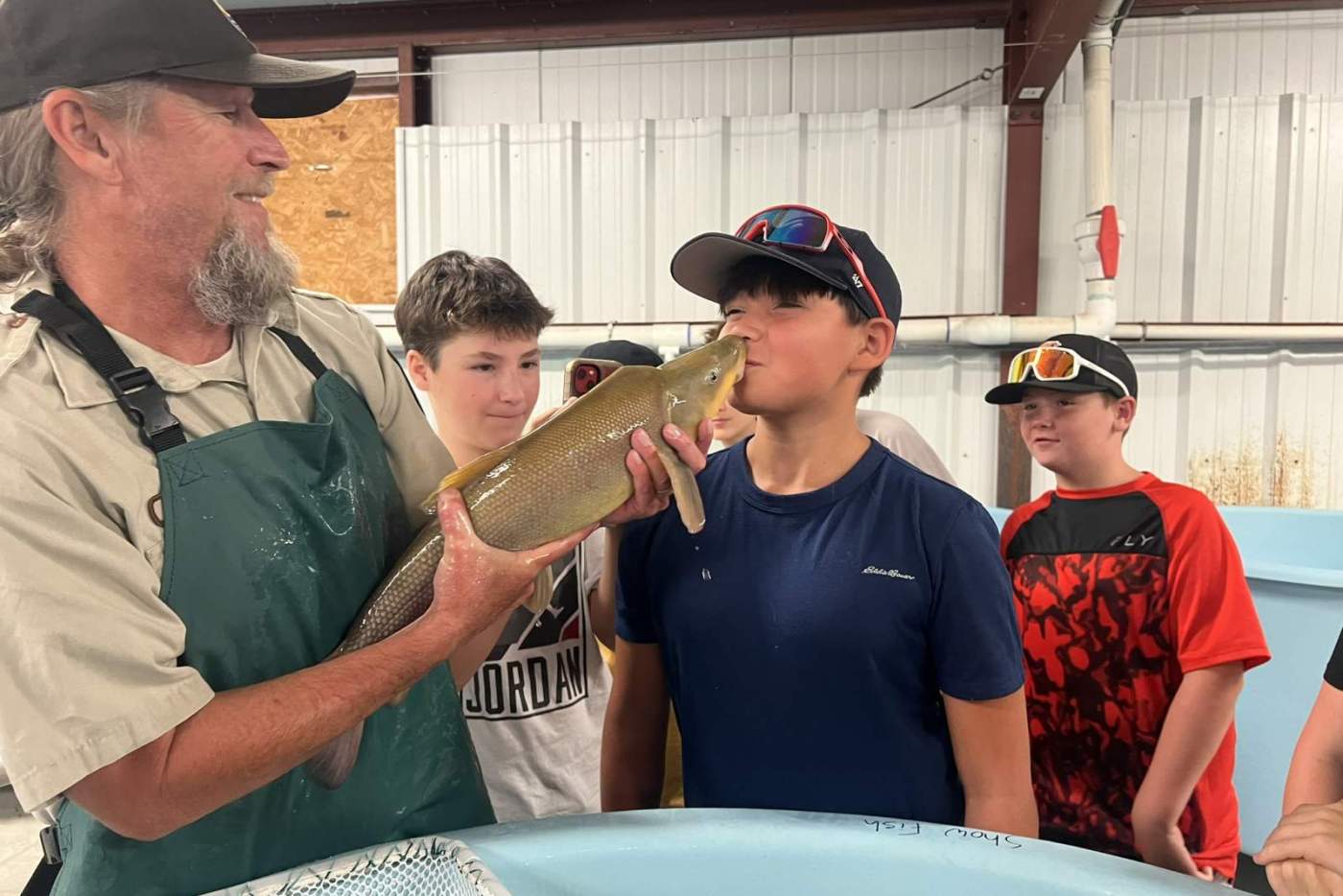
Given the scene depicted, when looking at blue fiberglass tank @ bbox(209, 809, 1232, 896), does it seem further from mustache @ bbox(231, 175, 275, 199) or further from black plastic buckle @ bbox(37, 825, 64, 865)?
mustache @ bbox(231, 175, 275, 199)

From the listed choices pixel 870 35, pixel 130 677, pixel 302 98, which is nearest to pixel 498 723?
pixel 130 677

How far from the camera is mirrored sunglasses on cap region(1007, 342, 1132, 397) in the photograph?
2672 mm

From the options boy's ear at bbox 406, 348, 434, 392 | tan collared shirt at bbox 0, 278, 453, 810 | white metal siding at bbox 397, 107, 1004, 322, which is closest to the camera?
tan collared shirt at bbox 0, 278, 453, 810

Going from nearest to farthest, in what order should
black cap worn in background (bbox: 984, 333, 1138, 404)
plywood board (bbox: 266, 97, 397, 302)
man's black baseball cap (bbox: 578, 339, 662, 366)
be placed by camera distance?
1. black cap worn in background (bbox: 984, 333, 1138, 404)
2. man's black baseball cap (bbox: 578, 339, 662, 366)
3. plywood board (bbox: 266, 97, 397, 302)

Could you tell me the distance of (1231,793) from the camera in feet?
7.89

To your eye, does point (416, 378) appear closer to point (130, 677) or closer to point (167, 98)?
point (167, 98)

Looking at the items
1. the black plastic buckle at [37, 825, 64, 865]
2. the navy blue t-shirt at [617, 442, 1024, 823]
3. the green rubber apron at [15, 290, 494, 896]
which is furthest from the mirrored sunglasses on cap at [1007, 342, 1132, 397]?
the black plastic buckle at [37, 825, 64, 865]

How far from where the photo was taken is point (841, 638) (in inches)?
57.9

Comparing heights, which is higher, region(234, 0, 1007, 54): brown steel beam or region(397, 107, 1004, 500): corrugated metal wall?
region(234, 0, 1007, 54): brown steel beam

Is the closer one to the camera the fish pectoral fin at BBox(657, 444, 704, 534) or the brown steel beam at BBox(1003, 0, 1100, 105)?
the fish pectoral fin at BBox(657, 444, 704, 534)

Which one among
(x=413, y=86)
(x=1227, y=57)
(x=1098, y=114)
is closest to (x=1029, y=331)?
(x=1098, y=114)

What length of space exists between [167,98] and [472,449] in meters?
1.17

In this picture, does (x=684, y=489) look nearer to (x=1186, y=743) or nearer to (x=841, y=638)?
(x=841, y=638)

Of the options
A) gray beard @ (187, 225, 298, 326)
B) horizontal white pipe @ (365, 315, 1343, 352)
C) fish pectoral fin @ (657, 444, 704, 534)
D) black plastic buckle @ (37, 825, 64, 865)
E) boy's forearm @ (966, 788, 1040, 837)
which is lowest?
boy's forearm @ (966, 788, 1040, 837)
